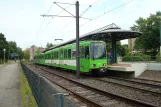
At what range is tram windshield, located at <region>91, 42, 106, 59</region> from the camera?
778 inches

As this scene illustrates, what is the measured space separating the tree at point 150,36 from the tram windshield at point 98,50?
140 ft

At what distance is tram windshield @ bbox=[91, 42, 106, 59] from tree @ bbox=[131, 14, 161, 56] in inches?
1684

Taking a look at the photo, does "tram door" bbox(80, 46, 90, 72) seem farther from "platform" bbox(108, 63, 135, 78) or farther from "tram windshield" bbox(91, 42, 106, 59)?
"platform" bbox(108, 63, 135, 78)

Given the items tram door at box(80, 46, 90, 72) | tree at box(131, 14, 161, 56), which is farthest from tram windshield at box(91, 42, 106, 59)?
tree at box(131, 14, 161, 56)

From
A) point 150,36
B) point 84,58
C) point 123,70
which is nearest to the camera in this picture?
point 123,70

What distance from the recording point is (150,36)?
2420 inches

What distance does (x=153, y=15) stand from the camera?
64312 mm

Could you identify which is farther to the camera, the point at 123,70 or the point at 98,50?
the point at 98,50

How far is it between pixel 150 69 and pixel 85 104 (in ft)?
46.2

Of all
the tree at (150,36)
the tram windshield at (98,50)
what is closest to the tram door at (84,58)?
the tram windshield at (98,50)

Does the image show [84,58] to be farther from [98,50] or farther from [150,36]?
[150,36]

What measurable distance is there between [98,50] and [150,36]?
44598 mm

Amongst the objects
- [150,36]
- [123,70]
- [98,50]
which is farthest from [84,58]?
[150,36]

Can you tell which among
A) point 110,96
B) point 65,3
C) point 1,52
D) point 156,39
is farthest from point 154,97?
point 1,52
